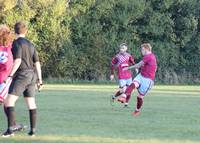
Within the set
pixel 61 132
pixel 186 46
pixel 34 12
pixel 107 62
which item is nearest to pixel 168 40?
pixel 186 46

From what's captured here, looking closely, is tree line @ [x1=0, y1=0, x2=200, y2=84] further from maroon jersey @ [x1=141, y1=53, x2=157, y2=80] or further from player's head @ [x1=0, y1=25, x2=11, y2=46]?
player's head @ [x1=0, y1=25, x2=11, y2=46]

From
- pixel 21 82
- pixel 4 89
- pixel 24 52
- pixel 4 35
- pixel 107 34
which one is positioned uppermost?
pixel 107 34

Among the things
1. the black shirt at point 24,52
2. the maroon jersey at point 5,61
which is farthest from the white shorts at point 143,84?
the black shirt at point 24,52

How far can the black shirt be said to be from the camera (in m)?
11.4

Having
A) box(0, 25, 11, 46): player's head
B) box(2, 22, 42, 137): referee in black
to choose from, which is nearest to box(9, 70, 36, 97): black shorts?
box(2, 22, 42, 137): referee in black

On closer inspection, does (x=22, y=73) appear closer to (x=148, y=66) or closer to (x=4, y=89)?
(x=4, y=89)

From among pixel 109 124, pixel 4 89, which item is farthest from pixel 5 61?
pixel 109 124

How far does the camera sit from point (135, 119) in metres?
15.1

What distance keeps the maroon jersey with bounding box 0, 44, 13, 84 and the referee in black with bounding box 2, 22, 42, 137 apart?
20.5 inches

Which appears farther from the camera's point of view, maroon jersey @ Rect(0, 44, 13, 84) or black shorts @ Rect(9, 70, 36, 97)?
maroon jersey @ Rect(0, 44, 13, 84)

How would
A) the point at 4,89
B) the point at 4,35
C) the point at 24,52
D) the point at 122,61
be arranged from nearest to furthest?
1. the point at 24,52
2. the point at 4,35
3. the point at 4,89
4. the point at 122,61

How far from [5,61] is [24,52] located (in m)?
0.73

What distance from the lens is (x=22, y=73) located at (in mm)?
11531

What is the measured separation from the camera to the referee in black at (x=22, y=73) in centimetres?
1143
